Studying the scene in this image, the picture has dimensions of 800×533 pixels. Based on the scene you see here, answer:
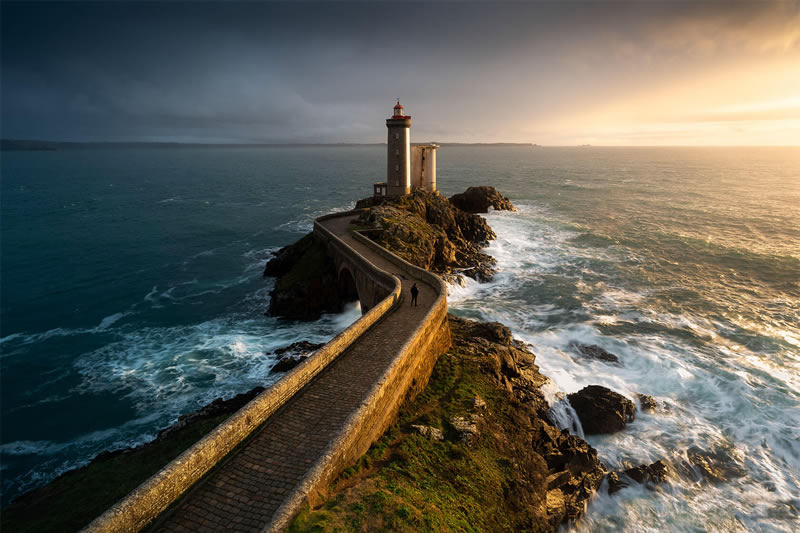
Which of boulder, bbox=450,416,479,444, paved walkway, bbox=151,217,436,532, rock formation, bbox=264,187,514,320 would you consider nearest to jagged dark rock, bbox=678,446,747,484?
boulder, bbox=450,416,479,444

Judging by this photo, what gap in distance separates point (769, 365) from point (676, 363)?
17.3 feet

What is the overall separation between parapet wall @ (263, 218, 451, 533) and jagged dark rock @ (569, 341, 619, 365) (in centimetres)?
1064

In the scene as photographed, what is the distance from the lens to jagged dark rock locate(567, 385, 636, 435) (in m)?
19.6

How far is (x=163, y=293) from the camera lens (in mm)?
38062

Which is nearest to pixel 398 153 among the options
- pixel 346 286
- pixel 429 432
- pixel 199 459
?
pixel 346 286

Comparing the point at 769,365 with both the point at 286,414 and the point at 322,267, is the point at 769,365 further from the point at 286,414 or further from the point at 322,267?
the point at 322,267

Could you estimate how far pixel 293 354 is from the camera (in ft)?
84.5

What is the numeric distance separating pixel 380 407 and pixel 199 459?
5.27 meters

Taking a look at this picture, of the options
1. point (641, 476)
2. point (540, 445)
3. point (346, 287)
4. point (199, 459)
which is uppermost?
point (199, 459)

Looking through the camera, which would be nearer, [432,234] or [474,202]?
[432,234]

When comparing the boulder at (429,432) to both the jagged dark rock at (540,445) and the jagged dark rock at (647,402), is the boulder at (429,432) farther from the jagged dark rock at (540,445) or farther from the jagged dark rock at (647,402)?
the jagged dark rock at (647,402)

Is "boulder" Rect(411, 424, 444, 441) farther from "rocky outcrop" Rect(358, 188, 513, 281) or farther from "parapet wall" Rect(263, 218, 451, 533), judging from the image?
"rocky outcrop" Rect(358, 188, 513, 281)

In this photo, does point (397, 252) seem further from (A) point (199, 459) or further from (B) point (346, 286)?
(A) point (199, 459)

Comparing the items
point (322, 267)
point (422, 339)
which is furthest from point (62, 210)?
point (422, 339)
